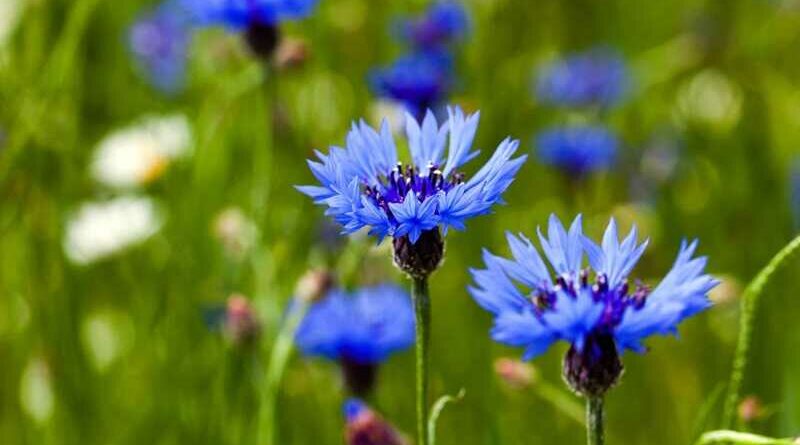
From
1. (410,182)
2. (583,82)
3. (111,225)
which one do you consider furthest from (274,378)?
(583,82)

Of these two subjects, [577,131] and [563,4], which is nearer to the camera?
[577,131]

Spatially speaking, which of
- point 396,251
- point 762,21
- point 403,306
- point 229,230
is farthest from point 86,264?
point 762,21

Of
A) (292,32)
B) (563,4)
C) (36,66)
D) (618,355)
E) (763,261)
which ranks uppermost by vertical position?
(563,4)

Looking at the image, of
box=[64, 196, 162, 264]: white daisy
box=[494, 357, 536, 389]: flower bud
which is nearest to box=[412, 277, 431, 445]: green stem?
box=[494, 357, 536, 389]: flower bud

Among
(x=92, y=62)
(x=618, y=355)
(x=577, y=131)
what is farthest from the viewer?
(x=92, y=62)

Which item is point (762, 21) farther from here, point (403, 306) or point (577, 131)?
point (403, 306)

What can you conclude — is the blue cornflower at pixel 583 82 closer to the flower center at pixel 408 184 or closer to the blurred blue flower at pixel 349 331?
the blurred blue flower at pixel 349 331

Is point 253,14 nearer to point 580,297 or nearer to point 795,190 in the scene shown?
point 580,297

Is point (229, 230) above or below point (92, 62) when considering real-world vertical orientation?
below
